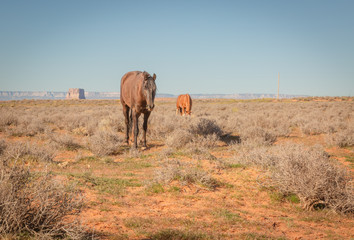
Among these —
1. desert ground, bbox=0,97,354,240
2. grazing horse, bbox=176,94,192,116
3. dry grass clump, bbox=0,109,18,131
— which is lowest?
desert ground, bbox=0,97,354,240

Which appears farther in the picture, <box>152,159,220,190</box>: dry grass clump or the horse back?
the horse back

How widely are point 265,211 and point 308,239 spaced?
101 cm

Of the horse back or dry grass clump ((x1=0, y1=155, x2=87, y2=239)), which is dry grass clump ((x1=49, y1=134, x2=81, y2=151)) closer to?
the horse back

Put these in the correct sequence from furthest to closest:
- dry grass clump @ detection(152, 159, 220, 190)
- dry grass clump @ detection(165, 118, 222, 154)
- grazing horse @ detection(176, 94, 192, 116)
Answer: grazing horse @ detection(176, 94, 192, 116), dry grass clump @ detection(165, 118, 222, 154), dry grass clump @ detection(152, 159, 220, 190)

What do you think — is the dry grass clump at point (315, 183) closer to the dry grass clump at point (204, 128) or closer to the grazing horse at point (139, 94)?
the grazing horse at point (139, 94)

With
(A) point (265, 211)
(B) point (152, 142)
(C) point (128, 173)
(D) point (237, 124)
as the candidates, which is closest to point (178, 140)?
(B) point (152, 142)

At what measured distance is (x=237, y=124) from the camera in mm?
14875

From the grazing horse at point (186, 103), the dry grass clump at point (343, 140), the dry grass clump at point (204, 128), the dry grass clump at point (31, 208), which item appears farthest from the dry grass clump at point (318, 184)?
the grazing horse at point (186, 103)

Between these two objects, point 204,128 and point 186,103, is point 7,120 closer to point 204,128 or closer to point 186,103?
point 186,103

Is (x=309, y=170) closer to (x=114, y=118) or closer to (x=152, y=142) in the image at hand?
(x=152, y=142)

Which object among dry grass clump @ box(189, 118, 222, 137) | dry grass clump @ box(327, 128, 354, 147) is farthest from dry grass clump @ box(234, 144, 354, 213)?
dry grass clump @ box(189, 118, 222, 137)

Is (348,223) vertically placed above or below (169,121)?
below

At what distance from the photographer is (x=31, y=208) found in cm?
258

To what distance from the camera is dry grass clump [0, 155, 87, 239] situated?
2361 mm
